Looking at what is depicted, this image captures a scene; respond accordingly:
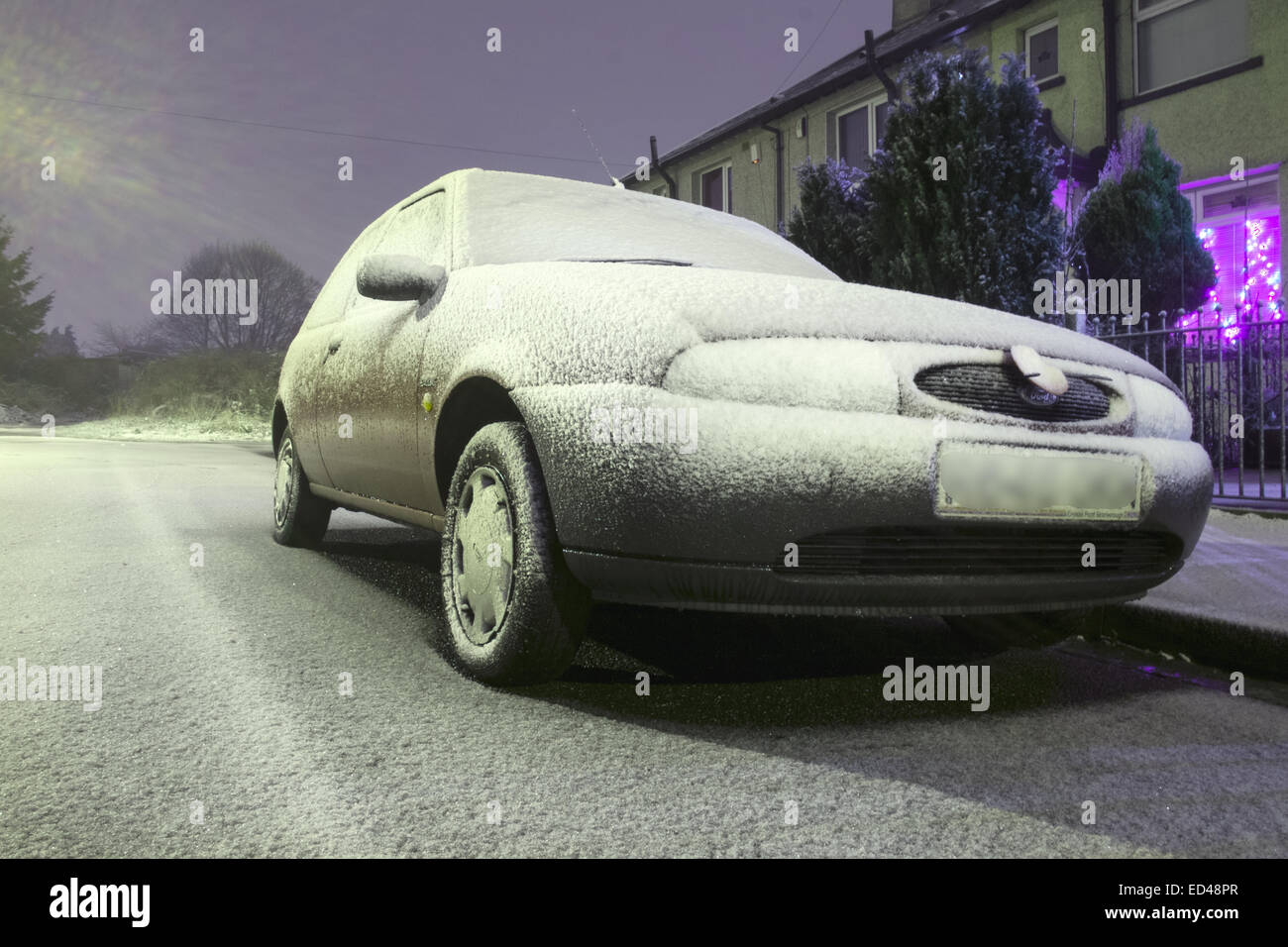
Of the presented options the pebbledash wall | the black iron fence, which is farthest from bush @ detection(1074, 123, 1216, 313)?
the pebbledash wall

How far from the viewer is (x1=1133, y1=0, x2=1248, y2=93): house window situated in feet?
44.8

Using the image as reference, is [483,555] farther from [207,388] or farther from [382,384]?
[207,388]

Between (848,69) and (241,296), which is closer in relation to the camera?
(848,69)

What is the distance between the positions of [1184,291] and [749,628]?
10045mm

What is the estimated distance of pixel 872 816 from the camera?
7.50 ft

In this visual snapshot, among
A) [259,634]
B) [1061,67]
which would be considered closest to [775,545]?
[259,634]

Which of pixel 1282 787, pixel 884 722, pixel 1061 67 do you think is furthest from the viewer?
pixel 1061 67

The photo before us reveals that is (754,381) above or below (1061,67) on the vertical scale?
below

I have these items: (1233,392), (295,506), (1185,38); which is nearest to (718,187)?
(1185,38)

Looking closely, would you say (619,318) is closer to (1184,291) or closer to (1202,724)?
(1202,724)

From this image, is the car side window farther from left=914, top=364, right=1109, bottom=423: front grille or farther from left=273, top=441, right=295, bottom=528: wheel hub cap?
left=914, top=364, right=1109, bottom=423: front grille

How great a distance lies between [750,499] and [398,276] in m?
1.75

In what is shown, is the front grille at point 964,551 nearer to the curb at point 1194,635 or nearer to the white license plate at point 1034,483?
the white license plate at point 1034,483

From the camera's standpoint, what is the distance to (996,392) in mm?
2902
